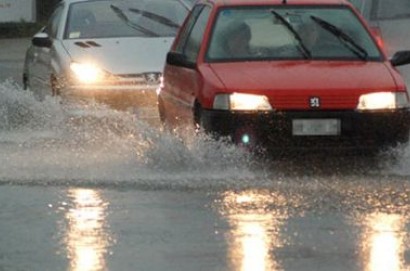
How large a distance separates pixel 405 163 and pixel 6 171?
3.37 metres

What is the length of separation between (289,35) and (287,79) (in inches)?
38.2

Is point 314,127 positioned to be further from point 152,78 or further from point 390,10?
point 390,10

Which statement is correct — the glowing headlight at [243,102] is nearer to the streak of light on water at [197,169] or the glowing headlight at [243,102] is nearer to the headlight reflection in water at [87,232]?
the streak of light on water at [197,169]

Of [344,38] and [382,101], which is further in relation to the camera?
[344,38]

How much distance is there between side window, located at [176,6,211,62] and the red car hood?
61 centimetres

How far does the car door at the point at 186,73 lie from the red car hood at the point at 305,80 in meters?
0.30

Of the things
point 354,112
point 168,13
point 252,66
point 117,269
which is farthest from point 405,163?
point 168,13

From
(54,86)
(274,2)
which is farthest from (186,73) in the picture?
(54,86)

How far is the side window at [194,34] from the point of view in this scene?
11320 millimetres

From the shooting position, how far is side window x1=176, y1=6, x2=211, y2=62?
446 inches

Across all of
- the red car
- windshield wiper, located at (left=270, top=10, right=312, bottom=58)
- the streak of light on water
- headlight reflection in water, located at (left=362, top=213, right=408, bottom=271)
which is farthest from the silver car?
headlight reflection in water, located at (left=362, top=213, right=408, bottom=271)

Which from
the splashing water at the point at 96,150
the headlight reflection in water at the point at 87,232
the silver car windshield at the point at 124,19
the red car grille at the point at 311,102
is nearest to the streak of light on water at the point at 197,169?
the splashing water at the point at 96,150

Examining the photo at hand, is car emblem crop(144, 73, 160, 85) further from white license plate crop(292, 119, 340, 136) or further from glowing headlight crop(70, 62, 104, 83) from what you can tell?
white license plate crop(292, 119, 340, 136)

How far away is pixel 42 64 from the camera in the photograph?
47.6ft
